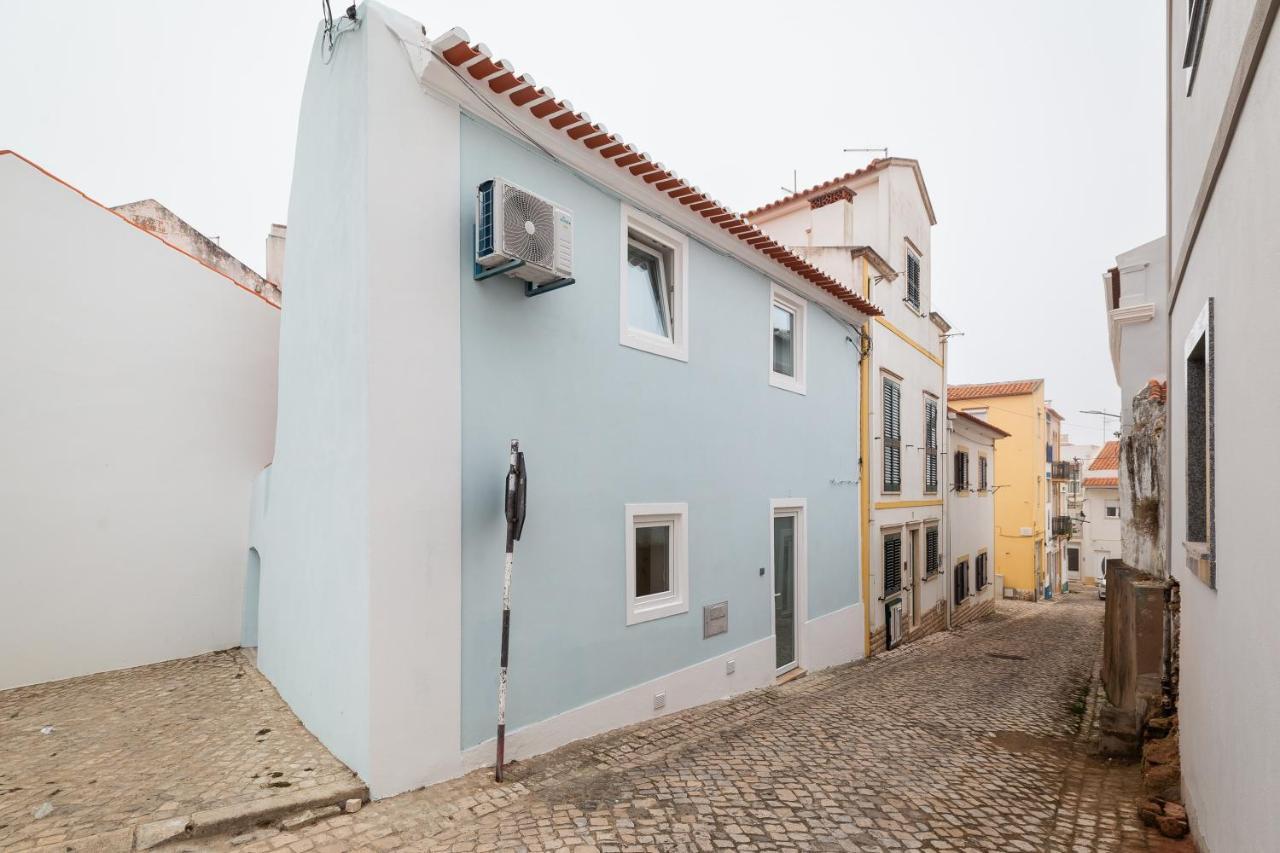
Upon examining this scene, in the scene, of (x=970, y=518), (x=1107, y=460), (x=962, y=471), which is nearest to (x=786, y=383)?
(x=962, y=471)

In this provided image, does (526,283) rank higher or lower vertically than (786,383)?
higher

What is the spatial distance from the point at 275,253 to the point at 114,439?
6566mm

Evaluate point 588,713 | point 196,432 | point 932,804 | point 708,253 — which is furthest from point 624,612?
point 196,432

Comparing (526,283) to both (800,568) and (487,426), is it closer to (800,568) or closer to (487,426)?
(487,426)

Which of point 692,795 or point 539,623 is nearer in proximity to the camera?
point 692,795

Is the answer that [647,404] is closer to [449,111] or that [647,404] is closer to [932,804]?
[449,111]

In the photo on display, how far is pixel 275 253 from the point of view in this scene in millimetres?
12531

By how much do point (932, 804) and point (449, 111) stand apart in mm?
6031

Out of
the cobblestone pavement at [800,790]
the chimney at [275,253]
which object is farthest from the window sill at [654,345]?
the chimney at [275,253]

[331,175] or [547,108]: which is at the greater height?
[547,108]

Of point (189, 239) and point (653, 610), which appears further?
point (189, 239)

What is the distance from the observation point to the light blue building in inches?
173

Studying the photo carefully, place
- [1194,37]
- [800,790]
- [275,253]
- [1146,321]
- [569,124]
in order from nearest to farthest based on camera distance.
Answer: [1194,37] < [800,790] < [569,124] < [1146,321] < [275,253]

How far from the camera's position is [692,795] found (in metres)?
4.58
